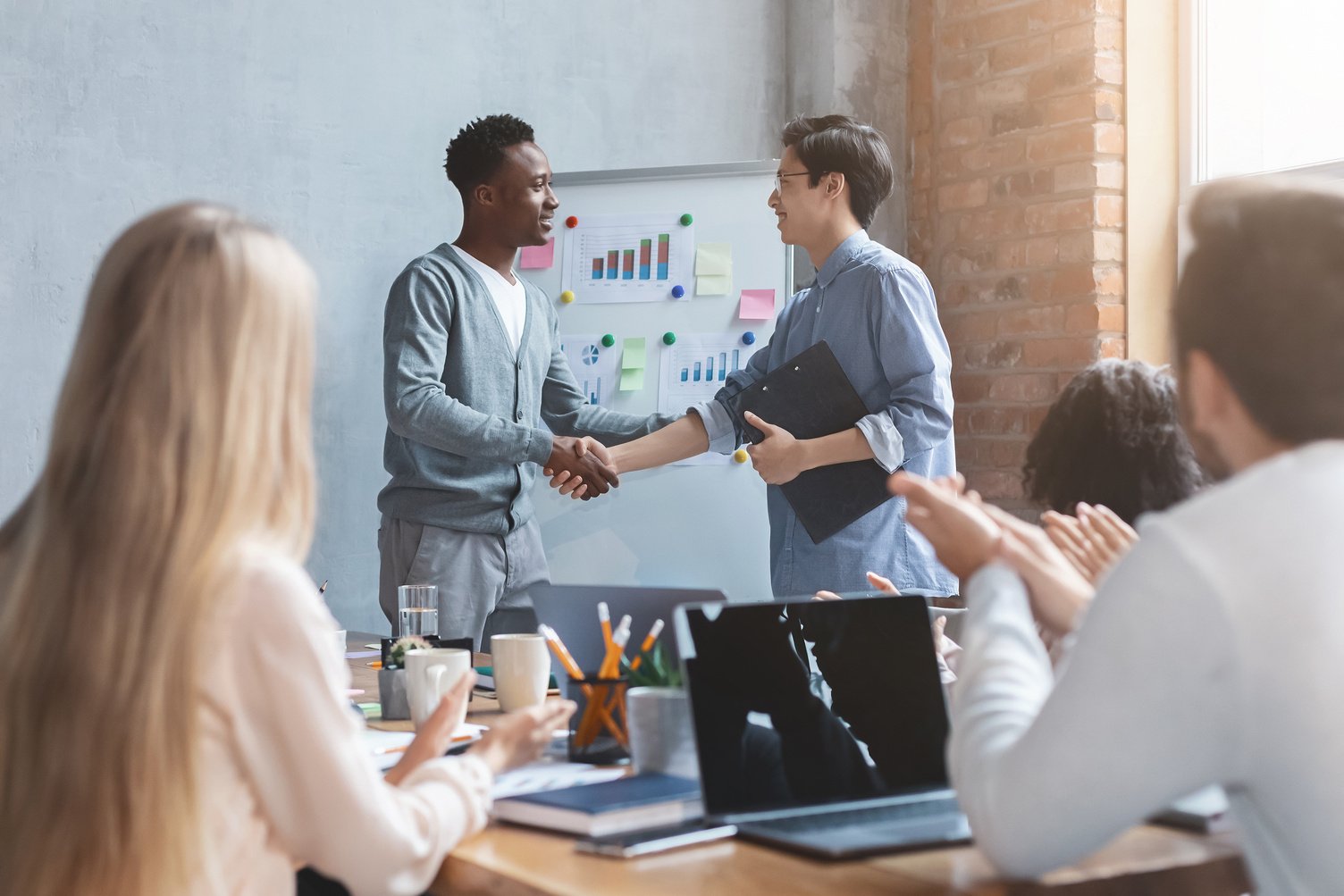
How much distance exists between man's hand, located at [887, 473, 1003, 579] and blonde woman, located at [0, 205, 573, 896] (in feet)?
1.68

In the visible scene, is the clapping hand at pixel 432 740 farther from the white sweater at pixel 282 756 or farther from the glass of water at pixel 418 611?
the glass of water at pixel 418 611

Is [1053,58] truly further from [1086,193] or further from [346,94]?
[346,94]

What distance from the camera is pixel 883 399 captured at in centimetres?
268

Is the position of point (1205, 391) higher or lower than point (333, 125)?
lower

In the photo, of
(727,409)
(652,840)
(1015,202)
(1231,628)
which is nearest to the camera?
(1231,628)

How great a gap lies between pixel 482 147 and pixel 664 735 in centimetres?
221

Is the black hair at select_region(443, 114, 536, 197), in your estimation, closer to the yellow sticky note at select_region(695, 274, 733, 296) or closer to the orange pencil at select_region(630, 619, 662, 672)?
the yellow sticky note at select_region(695, 274, 733, 296)

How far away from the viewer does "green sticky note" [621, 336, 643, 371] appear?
344 cm

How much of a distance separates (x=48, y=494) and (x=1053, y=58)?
313 centimetres

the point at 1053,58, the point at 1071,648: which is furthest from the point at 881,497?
the point at 1071,648

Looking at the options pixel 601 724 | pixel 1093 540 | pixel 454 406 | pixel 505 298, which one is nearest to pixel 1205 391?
pixel 1093 540

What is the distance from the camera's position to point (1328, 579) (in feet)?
2.55

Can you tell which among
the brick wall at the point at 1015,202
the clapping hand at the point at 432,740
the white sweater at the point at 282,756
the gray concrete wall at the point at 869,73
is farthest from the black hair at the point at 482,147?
the white sweater at the point at 282,756

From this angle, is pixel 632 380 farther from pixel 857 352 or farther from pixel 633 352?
pixel 857 352
